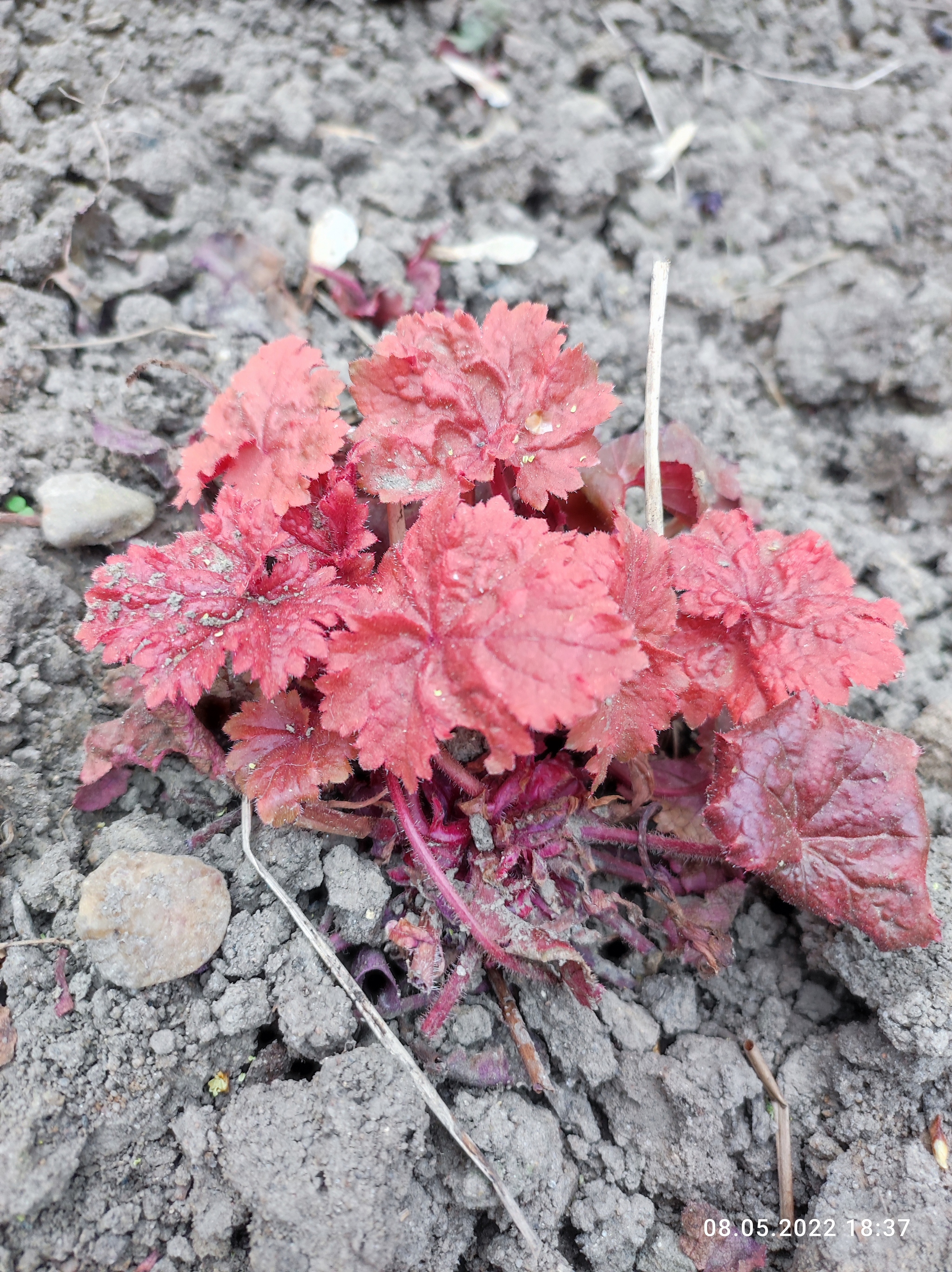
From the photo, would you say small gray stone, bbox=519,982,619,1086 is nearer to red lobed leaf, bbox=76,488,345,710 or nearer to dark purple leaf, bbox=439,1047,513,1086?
dark purple leaf, bbox=439,1047,513,1086

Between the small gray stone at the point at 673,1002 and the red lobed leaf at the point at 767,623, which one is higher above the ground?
the red lobed leaf at the point at 767,623

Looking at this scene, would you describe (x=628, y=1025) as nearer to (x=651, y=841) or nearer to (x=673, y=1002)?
(x=673, y=1002)

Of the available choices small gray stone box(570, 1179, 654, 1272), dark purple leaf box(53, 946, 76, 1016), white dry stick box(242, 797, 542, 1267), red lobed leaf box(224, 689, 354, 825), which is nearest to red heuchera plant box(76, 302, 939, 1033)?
red lobed leaf box(224, 689, 354, 825)

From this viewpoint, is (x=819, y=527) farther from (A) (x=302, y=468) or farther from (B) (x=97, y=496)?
(B) (x=97, y=496)

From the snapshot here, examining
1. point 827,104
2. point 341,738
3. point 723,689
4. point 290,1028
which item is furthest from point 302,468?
point 827,104

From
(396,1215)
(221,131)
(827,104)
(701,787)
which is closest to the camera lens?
(396,1215)
